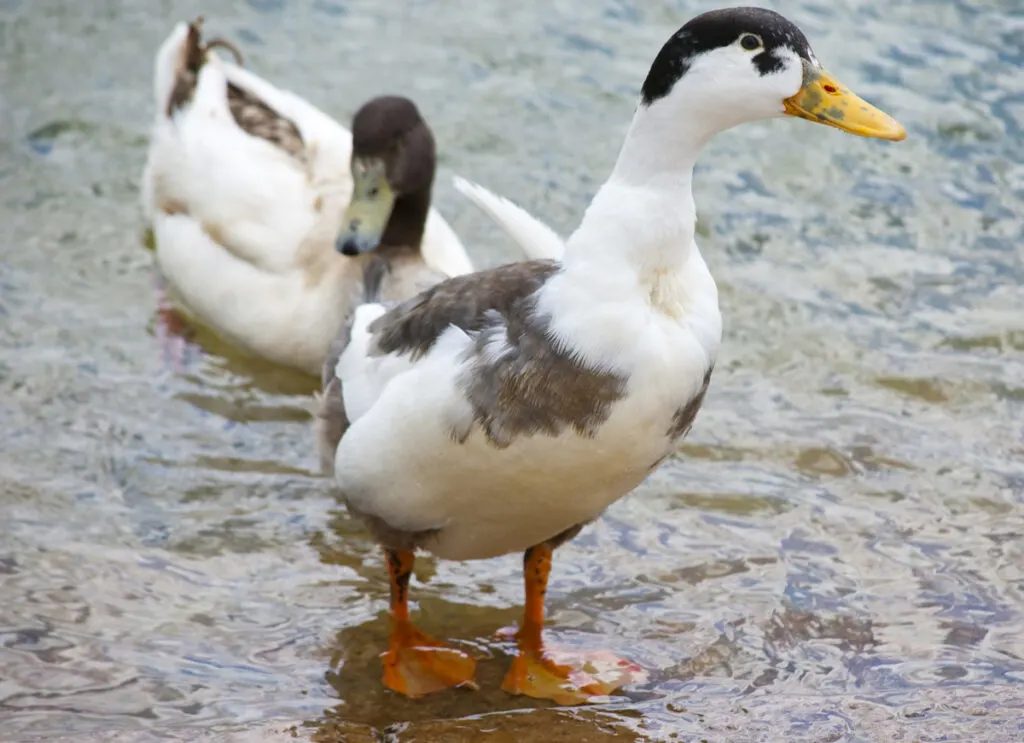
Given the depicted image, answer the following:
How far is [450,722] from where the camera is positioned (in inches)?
187

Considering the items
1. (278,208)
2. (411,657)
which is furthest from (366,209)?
(411,657)

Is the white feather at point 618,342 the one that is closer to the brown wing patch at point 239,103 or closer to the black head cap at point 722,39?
the black head cap at point 722,39

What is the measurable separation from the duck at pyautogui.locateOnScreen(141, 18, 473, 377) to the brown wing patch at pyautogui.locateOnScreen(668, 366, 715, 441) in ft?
7.85

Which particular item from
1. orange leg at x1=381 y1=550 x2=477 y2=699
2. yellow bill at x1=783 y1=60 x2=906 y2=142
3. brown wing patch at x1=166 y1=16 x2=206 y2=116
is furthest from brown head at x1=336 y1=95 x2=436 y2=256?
yellow bill at x1=783 y1=60 x2=906 y2=142

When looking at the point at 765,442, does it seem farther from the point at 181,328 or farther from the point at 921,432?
the point at 181,328

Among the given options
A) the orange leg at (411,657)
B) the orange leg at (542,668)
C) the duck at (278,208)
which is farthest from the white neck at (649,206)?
the duck at (278,208)

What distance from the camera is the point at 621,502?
6.38 m

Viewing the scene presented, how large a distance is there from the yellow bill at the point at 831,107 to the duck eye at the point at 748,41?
0.57 ft

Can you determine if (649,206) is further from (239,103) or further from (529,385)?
(239,103)

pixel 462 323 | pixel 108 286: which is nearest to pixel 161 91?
pixel 108 286

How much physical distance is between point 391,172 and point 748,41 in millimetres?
2992

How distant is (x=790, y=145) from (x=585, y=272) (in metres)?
5.16

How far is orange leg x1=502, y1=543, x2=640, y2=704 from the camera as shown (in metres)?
5.07

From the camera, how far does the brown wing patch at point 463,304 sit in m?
4.62
